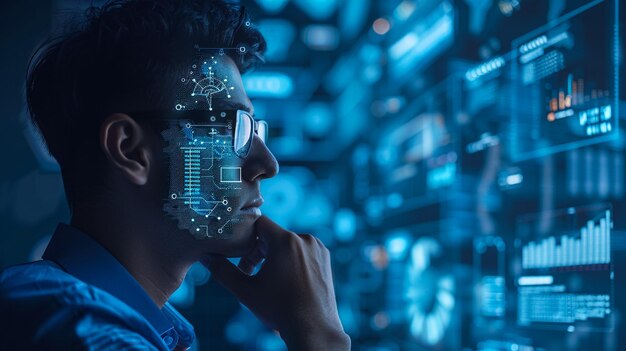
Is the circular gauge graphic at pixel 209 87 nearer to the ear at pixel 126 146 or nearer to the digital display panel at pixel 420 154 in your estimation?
the ear at pixel 126 146

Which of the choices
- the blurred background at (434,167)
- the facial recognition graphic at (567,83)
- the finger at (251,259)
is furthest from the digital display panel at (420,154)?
the finger at (251,259)

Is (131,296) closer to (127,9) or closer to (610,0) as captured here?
(127,9)

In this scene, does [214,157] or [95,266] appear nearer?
[95,266]

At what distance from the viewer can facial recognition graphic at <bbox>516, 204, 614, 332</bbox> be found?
1.54 m

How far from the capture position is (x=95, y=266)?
1181 mm

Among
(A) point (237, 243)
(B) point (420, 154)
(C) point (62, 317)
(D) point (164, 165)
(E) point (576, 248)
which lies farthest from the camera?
(B) point (420, 154)

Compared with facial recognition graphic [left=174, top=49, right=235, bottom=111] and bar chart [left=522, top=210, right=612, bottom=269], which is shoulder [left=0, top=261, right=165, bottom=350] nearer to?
facial recognition graphic [left=174, top=49, right=235, bottom=111]

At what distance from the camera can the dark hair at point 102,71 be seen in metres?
1.26

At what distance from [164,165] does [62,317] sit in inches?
16.1

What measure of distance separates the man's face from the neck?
2.1 inches

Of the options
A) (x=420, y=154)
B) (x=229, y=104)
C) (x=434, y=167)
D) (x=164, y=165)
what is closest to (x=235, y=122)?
(x=229, y=104)

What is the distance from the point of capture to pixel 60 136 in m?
1.29

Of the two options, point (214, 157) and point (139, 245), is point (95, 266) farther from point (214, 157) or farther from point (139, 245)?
point (214, 157)
